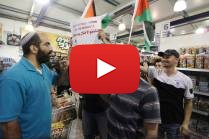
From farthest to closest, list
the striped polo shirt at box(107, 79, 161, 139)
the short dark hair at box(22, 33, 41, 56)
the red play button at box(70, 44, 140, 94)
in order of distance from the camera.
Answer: the short dark hair at box(22, 33, 41, 56)
the striped polo shirt at box(107, 79, 161, 139)
the red play button at box(70, 44, 140, 94)

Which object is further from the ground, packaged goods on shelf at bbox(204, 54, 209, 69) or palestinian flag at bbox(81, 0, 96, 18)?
palestinian flag at bbox(81, 0, 96, 18)

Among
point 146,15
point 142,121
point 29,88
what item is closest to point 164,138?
point 142,121

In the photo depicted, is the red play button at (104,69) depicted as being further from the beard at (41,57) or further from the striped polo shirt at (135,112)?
the beard at (41,57)

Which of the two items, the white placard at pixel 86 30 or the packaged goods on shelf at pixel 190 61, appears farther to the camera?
the packaged goods on shelf at pixel 190 61

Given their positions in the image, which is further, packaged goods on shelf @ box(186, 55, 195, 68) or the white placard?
packaged goods on shelf @ box(186, 55, 195, 68)

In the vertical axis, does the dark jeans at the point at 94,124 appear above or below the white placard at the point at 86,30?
below

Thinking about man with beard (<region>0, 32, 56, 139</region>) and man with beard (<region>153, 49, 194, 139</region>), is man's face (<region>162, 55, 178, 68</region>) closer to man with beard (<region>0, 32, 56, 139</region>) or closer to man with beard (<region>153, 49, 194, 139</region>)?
man with beard (<region>153, 49, 194, 139</region>)

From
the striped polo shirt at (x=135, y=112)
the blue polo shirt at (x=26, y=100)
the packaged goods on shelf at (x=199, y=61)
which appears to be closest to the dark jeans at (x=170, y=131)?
the striped polo shirt at (x=135, y=112)

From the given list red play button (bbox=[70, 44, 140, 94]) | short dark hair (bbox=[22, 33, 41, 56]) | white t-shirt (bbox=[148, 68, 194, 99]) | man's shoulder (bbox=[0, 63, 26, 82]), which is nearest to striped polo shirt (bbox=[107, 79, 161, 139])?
red play button (bbox=[70, 44, 140, 94])

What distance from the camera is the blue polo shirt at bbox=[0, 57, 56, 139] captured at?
1.33m

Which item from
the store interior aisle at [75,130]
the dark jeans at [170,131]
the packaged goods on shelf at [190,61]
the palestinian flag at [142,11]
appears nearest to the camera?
the palestinian flag at [142,11]

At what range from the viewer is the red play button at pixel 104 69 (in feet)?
3.29

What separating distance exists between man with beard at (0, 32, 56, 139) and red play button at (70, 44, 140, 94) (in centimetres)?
59

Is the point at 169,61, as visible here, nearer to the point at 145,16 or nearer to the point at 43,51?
the point at 145,16
